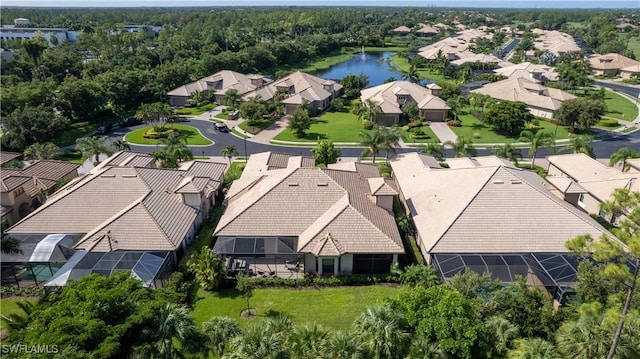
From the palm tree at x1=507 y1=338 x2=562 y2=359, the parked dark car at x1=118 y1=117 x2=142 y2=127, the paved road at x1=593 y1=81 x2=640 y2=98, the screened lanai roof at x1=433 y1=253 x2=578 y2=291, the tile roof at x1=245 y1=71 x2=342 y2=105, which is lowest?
the paved road at x1=593 y1=81 x2=640 y2=98

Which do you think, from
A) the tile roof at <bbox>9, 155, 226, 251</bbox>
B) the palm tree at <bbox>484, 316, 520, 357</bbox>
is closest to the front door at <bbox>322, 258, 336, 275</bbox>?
the tile roof at <bbox>9, 155, 226, 251</bbox>

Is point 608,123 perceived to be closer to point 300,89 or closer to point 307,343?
point 300,89

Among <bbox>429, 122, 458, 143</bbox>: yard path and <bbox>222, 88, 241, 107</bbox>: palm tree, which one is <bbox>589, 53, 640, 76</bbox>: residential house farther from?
<bbox>222, 88, 241, 107</bbox>: palm tree

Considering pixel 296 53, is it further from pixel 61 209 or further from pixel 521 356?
pixel 521 356

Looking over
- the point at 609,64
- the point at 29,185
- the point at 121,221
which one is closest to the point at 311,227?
the point at 121,221

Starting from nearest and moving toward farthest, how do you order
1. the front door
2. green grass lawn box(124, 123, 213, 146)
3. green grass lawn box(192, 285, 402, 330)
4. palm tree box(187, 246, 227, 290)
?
1. green grass lawn box(192, 285, 402, 330)
2. palm tree box(187, 246, 227, 290)
3. the front door
4. green grass lawn box(124, 123, 213, 146)
